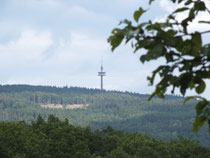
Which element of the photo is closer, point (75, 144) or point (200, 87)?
point (200, 87)

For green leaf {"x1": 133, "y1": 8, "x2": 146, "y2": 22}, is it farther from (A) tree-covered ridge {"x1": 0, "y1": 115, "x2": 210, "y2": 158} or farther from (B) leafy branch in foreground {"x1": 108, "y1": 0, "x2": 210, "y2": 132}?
(A) tree-covered ridge {"x1": 0, "y1": 115, "x2": 210, "y2": 158}

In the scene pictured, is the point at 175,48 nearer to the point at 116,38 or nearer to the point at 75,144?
the point at 116,38

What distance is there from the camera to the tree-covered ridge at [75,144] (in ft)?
215

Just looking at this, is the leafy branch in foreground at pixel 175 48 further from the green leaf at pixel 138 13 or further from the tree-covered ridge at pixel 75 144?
the tree-covered ridge at pixel 75 144

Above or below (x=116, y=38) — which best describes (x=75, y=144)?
below

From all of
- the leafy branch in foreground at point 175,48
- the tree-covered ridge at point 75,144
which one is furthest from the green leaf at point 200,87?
the tree-covered ridge at point 75,144

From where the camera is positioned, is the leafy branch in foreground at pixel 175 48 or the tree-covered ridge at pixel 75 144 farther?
the tree-covered ridge at pixel 75 144

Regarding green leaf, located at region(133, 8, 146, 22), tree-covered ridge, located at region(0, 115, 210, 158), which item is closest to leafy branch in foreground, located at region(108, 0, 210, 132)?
green leaf, located at region(133, 8, 146, 22)

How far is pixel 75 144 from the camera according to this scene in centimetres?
7581

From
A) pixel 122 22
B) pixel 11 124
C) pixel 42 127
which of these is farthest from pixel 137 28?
pixel 42 127

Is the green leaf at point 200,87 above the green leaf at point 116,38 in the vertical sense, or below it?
below

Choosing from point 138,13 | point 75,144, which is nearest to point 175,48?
point 138,13

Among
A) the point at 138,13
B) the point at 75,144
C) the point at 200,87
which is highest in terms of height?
the point at 138,13

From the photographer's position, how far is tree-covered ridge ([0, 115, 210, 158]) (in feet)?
215
